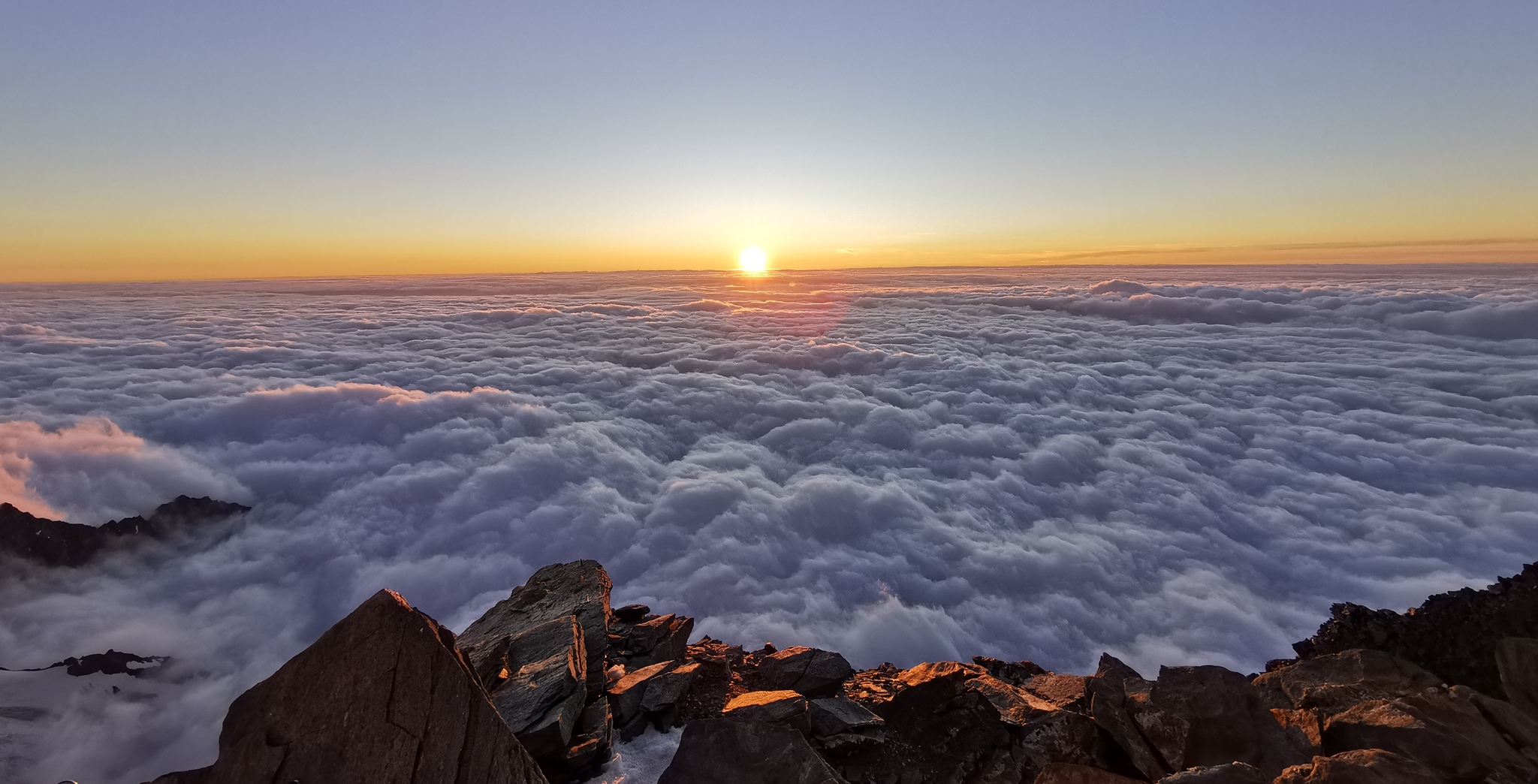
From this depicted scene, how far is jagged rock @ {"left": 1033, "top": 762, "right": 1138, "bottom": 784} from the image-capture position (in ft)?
13.2

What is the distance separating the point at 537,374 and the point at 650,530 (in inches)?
586

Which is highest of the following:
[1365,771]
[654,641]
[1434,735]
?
[1365,771]

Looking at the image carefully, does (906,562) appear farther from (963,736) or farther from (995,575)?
(963,736)

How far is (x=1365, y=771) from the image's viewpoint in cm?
315

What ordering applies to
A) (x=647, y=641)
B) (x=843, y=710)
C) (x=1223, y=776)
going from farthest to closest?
(x=647, y=641)
(x=843, y=710)
(x=1223, y=776)

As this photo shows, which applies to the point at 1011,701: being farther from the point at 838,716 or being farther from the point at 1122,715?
the point at 838,716

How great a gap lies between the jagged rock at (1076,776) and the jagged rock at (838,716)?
1.37 metres

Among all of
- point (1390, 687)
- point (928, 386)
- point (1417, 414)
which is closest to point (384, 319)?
point (928, 386)

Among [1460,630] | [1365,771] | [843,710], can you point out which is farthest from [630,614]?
[1460,630]

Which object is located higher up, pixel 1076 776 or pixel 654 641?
pixel 1076 776

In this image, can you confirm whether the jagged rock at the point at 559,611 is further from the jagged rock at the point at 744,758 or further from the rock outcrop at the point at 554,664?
the jagged rock at the point at 744,758

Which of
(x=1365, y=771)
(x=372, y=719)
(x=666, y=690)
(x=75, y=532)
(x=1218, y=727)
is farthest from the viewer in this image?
(x=75, y=532)

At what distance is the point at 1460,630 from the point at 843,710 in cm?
655

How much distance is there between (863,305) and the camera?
62.5m
